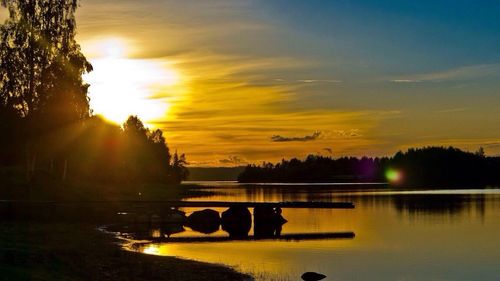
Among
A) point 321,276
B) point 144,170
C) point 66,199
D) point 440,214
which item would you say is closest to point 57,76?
point 66,199

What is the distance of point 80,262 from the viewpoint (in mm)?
34438

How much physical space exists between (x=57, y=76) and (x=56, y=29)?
6.33 m

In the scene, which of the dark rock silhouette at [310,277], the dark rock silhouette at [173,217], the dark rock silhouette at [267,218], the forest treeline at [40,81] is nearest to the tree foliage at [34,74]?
the forest treeline at [40,81]

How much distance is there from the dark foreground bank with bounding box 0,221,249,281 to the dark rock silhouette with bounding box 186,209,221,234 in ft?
81.6

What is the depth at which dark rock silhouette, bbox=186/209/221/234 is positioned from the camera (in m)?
73.7

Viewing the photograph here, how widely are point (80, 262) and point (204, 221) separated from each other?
1662 inches

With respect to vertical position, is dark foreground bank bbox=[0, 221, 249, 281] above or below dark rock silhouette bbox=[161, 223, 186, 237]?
above

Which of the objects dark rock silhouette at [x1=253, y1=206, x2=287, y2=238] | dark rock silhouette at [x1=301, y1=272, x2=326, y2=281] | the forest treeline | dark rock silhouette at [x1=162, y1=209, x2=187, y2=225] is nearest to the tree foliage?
the forest treeline

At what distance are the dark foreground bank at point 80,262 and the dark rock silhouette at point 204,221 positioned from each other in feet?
81.6

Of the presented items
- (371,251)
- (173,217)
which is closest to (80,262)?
(371,251)

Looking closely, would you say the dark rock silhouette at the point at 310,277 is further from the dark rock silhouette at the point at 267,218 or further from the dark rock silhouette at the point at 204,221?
the dark rock silhouette at the point at 267,218

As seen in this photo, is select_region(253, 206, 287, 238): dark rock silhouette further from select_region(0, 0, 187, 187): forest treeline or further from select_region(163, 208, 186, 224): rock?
select_region(0, 0, 187, 187): forest treeline

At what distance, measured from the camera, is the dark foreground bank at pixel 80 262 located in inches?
1162

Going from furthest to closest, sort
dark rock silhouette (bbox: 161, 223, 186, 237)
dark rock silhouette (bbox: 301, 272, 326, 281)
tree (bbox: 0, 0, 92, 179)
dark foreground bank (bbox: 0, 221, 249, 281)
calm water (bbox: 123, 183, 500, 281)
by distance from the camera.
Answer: tree (bbox: 0, 0, 92, 179) < dark rock silhouette (bbox: 161, 223, 186, 237) < calm water (bbox: 123, 183, 500, 281) < dark rock silhouette (bbox: 301, 272, 326, 281) < dark foreground bank (bbox: 0, 221, 249, 281)
